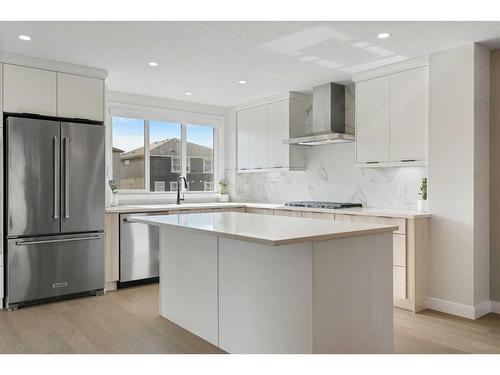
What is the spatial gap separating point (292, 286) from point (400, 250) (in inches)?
72.4

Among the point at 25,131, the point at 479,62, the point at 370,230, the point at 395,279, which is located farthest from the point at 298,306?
the point at 25,131

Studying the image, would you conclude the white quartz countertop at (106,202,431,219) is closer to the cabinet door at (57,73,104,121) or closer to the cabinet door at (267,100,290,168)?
the cabinet door at (267,100,290,168)

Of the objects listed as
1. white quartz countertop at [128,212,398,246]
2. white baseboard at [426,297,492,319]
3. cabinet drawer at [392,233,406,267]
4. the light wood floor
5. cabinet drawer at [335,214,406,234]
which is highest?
white quartz countertop at [128,212,398,246]

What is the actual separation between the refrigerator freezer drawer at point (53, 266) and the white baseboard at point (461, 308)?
130 inches

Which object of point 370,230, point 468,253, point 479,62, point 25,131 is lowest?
point 468,253

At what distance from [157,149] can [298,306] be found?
13.4 feet

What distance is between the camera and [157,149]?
592 centimetres

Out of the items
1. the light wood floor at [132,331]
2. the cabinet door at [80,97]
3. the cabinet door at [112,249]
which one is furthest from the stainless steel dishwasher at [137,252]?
the cabinet door at [80,97]

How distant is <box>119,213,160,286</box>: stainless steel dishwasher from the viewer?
462cm

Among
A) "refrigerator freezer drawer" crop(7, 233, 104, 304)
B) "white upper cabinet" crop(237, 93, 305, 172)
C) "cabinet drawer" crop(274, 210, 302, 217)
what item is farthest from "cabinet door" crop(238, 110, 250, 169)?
"refrigerator freezer drawer" crop(7, 233, 104, 304)

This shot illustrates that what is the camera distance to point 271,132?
226 inches

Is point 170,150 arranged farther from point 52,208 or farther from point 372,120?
point 372,120

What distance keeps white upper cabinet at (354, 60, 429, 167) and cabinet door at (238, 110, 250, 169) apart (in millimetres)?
1989
